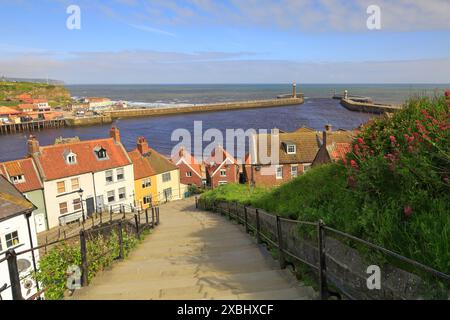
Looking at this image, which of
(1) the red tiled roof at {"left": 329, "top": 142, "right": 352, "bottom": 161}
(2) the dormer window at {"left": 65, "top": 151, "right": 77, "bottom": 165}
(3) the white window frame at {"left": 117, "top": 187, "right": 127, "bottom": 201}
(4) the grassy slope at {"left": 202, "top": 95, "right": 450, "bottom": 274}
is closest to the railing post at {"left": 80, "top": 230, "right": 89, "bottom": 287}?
(4) the grassy slope at {"left": 202, "top": 95, "right": 450, "bottom": 274}

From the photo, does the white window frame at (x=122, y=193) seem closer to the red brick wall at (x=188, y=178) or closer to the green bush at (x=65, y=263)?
the red brick wall at (x=188, y=178)

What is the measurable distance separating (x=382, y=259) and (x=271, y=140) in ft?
104

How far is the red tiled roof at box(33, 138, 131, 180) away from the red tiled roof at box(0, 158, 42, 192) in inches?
26.0

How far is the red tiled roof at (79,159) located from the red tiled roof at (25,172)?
660mm

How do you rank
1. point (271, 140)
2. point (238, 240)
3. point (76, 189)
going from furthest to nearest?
point (271, 140) < point (76, 189) < point (238, 240)

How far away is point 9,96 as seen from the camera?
171 metres

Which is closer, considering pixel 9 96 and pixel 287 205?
pixel 287 205

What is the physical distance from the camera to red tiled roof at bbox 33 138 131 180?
31484 millimetres

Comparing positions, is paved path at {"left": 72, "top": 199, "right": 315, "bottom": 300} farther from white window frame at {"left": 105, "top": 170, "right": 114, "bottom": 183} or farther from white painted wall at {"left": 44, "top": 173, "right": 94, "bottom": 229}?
white window frame at {"left": 105, "top": 170, "right": 114, "bottom": 183}

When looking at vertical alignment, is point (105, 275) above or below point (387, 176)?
below

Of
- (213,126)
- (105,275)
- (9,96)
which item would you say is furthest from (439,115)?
(9,96)
